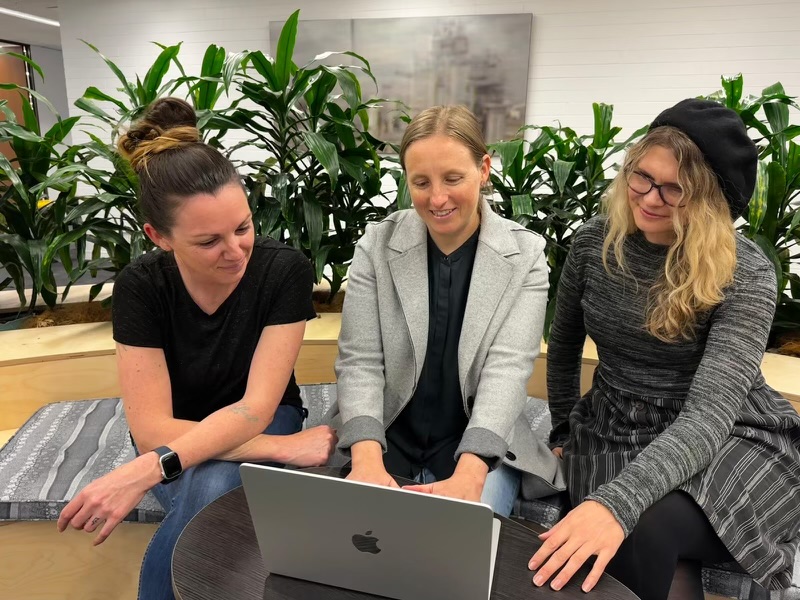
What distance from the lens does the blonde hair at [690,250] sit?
1.13 meters

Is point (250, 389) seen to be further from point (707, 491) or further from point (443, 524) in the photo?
point (707, 491)

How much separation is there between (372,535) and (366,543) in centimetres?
2

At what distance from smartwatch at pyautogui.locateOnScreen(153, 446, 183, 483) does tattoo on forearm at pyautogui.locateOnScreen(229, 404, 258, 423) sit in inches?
5.7

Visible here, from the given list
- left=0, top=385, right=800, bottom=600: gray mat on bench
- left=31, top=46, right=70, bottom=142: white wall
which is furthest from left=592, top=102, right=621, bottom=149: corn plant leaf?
left=31, top=46, right=70, bottom=142: white wall

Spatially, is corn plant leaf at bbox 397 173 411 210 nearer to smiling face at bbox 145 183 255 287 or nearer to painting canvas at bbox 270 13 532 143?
smiling face at bbox 145 183 255 287

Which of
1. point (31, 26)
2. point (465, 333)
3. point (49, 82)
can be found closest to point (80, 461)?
point (465, 333)

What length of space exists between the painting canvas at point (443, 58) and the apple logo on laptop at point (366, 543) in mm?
3927

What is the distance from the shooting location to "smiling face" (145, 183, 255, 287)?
3.89ft

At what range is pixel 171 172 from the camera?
120 centimetres

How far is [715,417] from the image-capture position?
1093mm

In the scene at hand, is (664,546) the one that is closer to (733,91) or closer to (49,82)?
(733,91)

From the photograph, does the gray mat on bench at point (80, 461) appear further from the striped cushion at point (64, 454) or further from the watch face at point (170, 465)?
Result: the watch face at point (170, 465)

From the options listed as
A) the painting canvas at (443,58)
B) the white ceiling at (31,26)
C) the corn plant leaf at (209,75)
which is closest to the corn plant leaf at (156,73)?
the corn plant leaf at (209,75)

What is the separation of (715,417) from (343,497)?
0.74 meters
